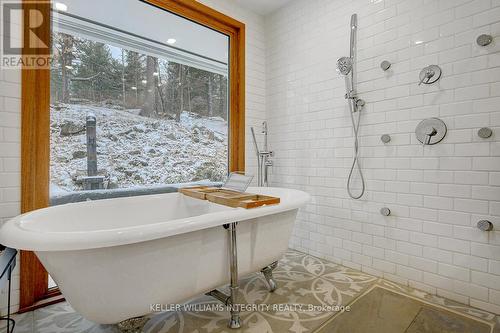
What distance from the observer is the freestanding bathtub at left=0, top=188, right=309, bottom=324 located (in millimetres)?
1040

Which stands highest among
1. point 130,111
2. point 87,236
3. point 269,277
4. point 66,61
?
point 66,61

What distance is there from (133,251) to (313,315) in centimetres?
116

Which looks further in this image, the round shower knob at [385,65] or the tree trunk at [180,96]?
the tree trunk at [180,96]

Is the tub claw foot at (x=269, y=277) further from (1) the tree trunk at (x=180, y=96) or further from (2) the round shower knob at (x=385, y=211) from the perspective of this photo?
(1) the tree trunk at (x=180, y=96)

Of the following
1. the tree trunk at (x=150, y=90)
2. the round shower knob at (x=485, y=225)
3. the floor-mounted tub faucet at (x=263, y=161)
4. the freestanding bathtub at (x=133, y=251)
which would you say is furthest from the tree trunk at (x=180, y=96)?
the round shower knob at (x=485, y=225)

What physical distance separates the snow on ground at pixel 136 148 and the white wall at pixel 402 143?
901 millimetres

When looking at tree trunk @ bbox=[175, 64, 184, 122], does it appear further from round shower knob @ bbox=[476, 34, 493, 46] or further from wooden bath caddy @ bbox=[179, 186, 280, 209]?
round shower knob @ bbox=[476, 34, 493, 46]

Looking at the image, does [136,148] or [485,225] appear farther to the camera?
[136,148]

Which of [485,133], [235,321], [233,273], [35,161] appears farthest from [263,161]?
[35,161]

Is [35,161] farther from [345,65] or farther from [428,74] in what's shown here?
[428,74]

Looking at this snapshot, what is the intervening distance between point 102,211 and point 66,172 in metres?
0.47

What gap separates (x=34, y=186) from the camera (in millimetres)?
1711

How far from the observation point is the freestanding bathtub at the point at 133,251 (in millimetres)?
1040

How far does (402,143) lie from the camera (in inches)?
78.9
